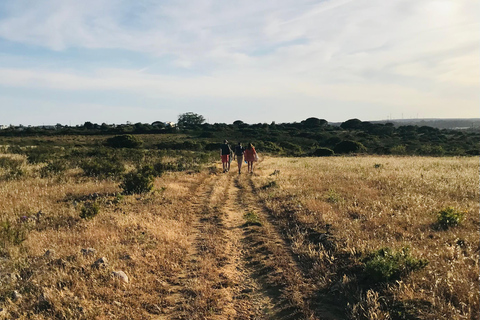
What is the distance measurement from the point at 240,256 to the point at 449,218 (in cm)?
466

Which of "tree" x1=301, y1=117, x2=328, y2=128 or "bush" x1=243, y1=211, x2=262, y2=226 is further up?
"tree" x1=301, y1=117, x2=328, y2=128

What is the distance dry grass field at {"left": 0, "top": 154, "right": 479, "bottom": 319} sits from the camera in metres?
3.78

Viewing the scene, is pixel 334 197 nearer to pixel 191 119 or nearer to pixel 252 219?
pixel 252 219

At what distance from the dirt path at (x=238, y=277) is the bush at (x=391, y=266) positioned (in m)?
0.99

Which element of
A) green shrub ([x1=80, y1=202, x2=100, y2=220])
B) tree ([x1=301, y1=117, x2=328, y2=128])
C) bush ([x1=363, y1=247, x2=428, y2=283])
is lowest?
bush ([x1=363, y1=247, x2=428, y2=283])

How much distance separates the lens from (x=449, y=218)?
6.16 m

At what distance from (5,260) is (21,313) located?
174cm

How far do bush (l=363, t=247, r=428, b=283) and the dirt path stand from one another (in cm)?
99

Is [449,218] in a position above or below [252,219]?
above

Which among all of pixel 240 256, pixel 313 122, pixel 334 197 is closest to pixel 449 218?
pixel 334 197

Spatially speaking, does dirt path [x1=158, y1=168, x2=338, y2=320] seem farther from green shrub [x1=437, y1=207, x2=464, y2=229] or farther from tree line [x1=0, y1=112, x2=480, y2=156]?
tree line [x1=0, y1=112, x2=480, y2=156]

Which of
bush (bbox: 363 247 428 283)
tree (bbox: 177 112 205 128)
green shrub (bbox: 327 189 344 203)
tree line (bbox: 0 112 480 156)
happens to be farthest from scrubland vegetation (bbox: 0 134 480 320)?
tree (bbox: 177 112 205 128)

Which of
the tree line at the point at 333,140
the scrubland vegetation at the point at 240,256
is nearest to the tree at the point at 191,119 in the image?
the tree line at the point at 333,140

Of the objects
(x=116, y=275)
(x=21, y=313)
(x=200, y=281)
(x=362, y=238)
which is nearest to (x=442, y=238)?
(x=362, y=238)
